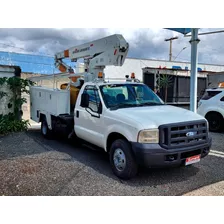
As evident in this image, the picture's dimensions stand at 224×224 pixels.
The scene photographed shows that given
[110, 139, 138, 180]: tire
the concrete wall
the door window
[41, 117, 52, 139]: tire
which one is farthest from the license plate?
the concrete wall

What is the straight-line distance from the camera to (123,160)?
4.40 metres

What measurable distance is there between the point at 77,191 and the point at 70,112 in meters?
3.31

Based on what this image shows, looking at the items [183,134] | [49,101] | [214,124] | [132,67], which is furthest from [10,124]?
[132,67]

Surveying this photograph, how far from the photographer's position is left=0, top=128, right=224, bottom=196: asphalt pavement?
4.00 meters

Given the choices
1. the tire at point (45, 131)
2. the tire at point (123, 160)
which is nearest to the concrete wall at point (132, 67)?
the tire at point (45, 131)

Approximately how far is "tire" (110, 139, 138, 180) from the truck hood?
1.56 feet

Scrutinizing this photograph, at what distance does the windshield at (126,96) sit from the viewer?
16.9 feet

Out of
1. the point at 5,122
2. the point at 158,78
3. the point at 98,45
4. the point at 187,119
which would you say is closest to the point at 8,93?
the point at 5,122

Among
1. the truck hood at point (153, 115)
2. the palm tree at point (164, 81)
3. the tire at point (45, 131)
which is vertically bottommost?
the tire at point (45, 131)

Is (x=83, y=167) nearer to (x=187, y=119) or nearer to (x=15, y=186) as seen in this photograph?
(x=15, y=186)

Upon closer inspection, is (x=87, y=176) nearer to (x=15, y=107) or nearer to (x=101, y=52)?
(x=101, y=52)

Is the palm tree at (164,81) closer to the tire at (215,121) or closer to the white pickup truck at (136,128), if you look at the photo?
the tire at (215,121)

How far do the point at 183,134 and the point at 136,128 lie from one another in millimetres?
837

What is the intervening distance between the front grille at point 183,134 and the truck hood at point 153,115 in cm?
10
